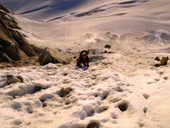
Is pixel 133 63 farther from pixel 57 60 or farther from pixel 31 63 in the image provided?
pixel 31 63

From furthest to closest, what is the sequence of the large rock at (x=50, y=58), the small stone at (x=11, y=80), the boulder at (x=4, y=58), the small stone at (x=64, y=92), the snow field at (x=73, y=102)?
the large rock at (x=50, y=58)
the boulder at (x=4, y=58)
the small stone at (x=11, y=80)
the small stone at (x=64, y=92)
the snow field at (x=73, y=102)

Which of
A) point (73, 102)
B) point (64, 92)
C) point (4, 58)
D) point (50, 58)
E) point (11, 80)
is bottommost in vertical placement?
point (73, 102)

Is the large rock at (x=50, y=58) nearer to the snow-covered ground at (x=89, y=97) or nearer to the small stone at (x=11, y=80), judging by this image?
the snow-covered ground at (x=89, y=97)

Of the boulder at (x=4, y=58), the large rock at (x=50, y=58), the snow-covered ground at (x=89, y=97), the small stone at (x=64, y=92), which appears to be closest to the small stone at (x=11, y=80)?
the snow-covered ground at (x=89, y=97)

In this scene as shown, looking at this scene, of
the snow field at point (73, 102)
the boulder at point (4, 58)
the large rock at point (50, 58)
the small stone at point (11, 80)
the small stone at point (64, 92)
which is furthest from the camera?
the large rock at point (50, 58)

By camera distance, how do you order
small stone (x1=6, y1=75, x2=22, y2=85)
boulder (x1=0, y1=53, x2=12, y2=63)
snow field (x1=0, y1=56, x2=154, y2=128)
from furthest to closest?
boulder (x1=0, y1=53, x2=12, y2=63) → small stone (x1=6, y1=75, x2=22, y2=85) → snow field (x1=0, y1=56, x2=154, y2=128)

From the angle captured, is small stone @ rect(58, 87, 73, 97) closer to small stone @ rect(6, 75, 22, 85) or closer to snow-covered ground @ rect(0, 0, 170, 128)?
snow-covered ground @ rect(0, 0, 170, 128)

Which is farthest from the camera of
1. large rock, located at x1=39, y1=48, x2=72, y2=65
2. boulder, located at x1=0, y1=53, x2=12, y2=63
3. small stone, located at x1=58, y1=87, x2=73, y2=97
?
large rock, located at x1=39, y1=48, x2=72, y2=65

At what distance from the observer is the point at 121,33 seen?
1166 cm

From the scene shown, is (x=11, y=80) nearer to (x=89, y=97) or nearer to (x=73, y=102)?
(x=73, y=102)

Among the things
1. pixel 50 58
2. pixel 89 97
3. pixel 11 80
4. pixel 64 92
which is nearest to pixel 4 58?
pixel 50 58

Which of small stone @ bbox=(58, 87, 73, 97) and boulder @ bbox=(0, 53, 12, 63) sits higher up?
boulder @ bbox=(0, 53, 12, 63)

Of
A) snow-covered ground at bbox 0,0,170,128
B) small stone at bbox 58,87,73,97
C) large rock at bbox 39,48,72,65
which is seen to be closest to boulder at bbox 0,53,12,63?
snow-covered ground at bbox 0,0,170,128

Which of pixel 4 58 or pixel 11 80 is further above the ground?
pixel 4 58
